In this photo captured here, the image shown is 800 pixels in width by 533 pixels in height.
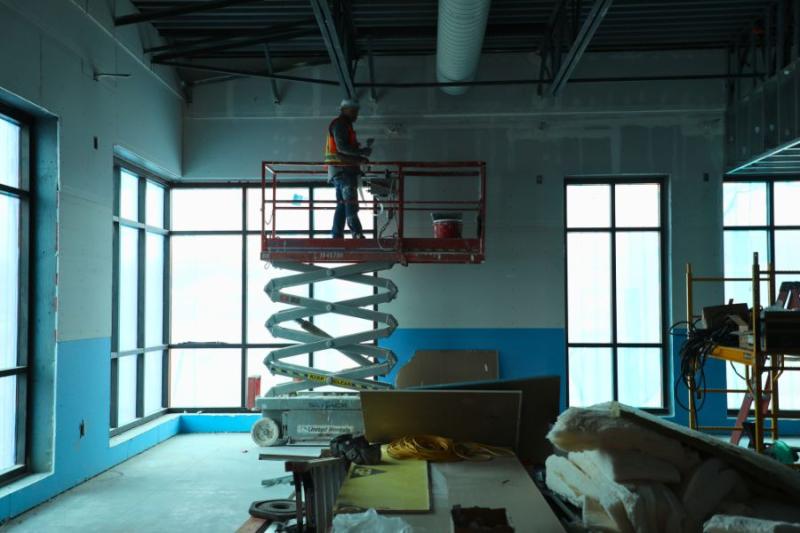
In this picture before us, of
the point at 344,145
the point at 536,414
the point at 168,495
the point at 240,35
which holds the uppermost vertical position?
the point at 240,35

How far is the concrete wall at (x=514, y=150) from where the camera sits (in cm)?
1111

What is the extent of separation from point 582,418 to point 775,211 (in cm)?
962

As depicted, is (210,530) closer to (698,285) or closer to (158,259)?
(158,259)

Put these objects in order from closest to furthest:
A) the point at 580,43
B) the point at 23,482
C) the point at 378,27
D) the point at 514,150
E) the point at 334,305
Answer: the point at 23,482 → the point at 580,43 → the point at 334,305 → the point at 378,27 → the point at 514,150

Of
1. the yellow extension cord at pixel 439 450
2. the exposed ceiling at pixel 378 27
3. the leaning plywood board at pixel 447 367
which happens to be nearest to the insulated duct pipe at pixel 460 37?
the exposed ceiling at pixel 378 27

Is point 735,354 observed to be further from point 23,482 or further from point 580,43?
point 23,482

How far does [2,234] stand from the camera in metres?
7.12

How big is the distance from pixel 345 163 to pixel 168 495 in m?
4.60

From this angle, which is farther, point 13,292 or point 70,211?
point 70,211

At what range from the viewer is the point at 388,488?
3.55 meters

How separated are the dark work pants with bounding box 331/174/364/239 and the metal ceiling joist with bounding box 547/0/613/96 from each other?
329 centimetres

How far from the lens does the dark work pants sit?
30.9 feet

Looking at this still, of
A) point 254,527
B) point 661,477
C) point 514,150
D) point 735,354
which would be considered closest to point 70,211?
point 254,527

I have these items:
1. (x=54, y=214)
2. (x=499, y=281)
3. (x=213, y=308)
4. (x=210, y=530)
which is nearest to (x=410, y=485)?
(x=210, y=530)
